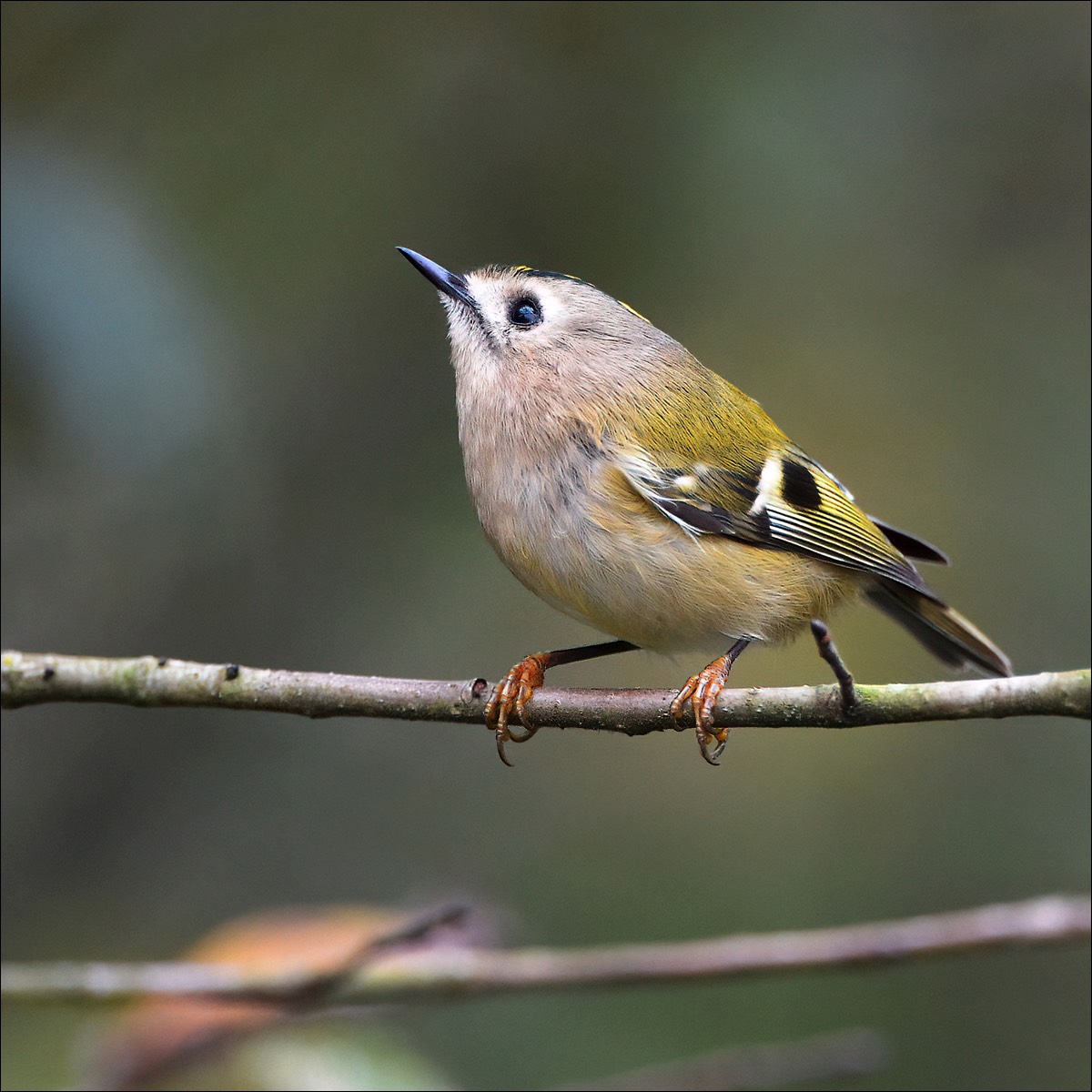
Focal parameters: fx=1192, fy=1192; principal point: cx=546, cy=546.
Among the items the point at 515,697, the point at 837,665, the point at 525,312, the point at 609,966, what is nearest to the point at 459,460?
the point at 525,312

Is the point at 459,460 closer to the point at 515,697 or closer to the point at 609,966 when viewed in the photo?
the point at 515,697

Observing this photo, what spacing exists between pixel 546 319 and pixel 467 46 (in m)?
1.17

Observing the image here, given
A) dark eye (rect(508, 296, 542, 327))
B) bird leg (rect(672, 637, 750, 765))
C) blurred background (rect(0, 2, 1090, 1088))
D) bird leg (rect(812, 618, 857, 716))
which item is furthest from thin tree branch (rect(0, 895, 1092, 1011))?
dark eye (rect(508, 296, 542, 327))

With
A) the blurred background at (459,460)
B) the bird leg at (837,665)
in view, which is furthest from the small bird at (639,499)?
the blurred background at (459,460)

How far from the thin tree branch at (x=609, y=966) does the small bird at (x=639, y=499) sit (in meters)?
0.36

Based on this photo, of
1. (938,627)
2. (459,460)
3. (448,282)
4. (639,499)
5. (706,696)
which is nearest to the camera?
(706,696)

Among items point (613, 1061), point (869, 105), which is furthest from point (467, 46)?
point (613, 1061)

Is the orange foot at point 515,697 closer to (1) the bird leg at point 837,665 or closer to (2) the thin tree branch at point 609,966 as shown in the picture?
(2) the thin tree branch at point 609,966

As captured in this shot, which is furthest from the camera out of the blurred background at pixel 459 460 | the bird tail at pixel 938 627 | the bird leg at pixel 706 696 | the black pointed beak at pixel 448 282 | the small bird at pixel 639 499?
the blurred background at pixel 459 460

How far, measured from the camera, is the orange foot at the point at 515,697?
1.91 meters

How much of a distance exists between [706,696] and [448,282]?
1.05 metres

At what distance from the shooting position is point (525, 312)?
8.19ft

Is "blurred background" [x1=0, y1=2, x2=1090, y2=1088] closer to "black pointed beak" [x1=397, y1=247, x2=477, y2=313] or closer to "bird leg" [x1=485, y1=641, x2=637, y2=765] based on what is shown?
"black pointed beak" [x1=397, y1=247, x2=477, y2=313]

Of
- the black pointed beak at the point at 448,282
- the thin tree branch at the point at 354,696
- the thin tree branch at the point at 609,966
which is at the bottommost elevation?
A: the thin tree branch at the point at 609,966
